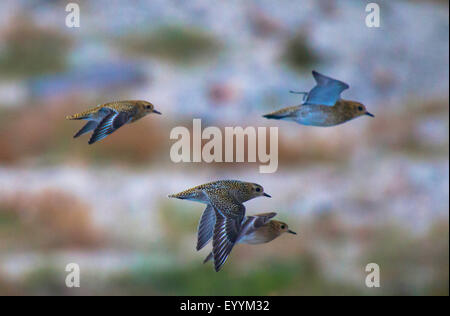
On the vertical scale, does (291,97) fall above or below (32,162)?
above

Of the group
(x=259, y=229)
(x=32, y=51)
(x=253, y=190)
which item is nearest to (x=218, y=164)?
(x=253, y=190)

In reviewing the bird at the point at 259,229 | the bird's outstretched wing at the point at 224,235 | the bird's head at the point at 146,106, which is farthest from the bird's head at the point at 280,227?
the bird's head at the point at 146,106

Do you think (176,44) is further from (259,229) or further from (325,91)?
(259,229)

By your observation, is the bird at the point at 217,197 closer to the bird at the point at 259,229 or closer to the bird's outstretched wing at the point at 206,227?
the bird's outstretched wing at the point at 206,227

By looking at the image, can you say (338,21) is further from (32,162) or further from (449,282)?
(32,162)

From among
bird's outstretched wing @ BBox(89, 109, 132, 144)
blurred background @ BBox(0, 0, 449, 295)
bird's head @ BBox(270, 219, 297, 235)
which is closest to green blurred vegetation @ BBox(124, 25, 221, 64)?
blurred background @ BBox(0, 0, 449, 295)
